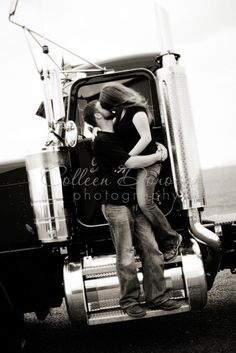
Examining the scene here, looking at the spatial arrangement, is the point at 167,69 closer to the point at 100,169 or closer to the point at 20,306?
the point at 100,169

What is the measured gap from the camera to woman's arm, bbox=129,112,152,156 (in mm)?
4387

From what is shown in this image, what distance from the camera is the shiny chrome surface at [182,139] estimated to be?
4.48 meters

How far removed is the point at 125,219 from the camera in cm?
442

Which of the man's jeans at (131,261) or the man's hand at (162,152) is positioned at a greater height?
the man's hand at (162,152)

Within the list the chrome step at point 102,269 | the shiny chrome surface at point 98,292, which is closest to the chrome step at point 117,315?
the shiny chrome surface at point 98,292

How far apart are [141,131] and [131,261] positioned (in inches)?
43.4

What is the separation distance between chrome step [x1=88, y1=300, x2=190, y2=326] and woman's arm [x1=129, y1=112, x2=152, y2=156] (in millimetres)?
1348

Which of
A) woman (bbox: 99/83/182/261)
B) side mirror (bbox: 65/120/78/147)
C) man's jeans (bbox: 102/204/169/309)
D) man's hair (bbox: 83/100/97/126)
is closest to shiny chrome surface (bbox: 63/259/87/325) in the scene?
man's jeans (bbox: 102/204/169/309)

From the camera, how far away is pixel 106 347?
524cm

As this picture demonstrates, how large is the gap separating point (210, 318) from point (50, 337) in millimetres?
1876

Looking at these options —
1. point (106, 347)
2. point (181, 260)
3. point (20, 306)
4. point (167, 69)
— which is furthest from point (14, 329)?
point (167, 69)

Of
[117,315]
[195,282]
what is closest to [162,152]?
[195,282]

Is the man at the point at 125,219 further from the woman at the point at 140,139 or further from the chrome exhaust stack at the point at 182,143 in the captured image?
the chrome exhaust stack at the point at 182,143

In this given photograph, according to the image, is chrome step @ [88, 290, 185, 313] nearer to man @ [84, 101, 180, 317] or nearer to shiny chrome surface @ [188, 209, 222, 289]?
man @ [84, 101, 180, 317]
